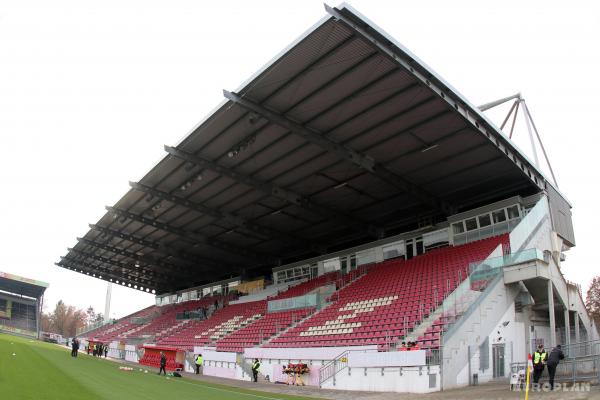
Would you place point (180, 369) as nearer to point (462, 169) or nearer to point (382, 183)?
point (382, 183)

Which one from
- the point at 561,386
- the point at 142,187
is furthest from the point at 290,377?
the point at 142,187

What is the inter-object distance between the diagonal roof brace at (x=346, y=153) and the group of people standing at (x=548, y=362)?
12.5 m

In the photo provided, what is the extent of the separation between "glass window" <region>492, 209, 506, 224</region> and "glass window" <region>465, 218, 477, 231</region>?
121cm

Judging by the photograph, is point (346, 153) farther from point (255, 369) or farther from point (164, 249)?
point (164, 249)

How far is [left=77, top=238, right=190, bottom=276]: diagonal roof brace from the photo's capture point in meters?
48.2

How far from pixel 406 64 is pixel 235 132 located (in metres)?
9.31

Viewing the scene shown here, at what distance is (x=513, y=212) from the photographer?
25234 mm

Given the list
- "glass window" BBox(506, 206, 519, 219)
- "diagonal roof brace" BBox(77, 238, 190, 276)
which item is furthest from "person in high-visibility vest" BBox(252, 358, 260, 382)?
"diagonal roof brace" BBox(77, 238, 190, 276)

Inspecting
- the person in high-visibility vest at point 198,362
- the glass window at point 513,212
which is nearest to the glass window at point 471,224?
the glass window at point 513,212

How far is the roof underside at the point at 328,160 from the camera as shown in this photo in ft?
59.3

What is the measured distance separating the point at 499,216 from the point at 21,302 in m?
94.1

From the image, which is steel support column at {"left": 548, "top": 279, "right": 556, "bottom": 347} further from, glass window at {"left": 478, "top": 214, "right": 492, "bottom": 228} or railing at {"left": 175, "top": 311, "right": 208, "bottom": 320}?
railing at {"left": 175, "top": 311, "right": 208, "bottom": 320}

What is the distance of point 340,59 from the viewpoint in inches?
683

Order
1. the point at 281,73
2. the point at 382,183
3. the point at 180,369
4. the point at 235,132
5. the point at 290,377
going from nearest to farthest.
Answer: the point at 281,73 < the point at 290,377 < the point at 235,132 < the point at 382,183 < the point at 180,369
